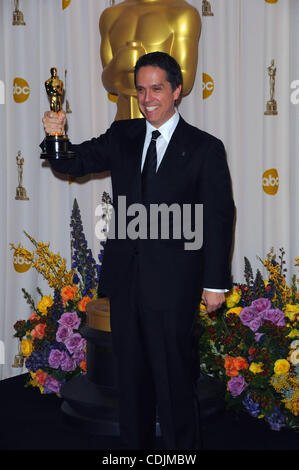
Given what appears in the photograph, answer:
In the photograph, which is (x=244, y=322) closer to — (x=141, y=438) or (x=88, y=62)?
(x=141, y=438)

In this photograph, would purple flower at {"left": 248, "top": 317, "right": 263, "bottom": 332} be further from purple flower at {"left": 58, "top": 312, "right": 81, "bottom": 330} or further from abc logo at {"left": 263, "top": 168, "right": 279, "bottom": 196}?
purple flower at {"left": 58, "top": 312, "right": 81, "bottom": 330}

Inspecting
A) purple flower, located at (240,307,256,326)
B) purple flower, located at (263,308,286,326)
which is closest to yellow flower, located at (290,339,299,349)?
purple flower, located at (263,308,286,326)

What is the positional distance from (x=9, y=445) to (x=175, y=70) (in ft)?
5.71

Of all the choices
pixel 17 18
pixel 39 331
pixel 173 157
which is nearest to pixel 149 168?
pixel 173 157

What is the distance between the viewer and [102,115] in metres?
3.47

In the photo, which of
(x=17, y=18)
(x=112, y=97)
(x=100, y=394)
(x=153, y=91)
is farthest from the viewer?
(x=17, y=18)

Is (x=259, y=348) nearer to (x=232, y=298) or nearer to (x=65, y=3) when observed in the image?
(x=232, y=298)

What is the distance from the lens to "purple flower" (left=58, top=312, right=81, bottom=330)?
3.11 m

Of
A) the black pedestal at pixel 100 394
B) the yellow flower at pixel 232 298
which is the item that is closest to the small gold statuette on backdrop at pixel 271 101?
the yellow flower at pixel 232 298

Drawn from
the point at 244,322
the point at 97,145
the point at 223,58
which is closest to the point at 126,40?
the point at 223,58

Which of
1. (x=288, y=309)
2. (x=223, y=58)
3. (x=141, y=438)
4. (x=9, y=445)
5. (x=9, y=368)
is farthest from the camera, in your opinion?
(x=9, y=368)

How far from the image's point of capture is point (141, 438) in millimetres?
2139

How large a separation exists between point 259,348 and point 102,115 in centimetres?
166

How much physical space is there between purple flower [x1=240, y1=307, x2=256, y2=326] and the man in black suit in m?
0.80
